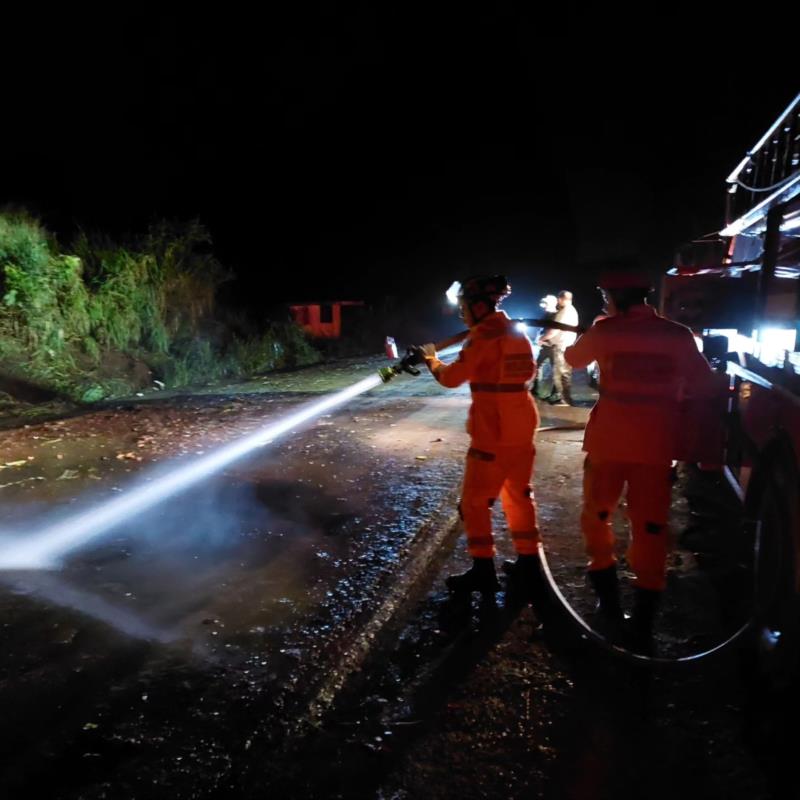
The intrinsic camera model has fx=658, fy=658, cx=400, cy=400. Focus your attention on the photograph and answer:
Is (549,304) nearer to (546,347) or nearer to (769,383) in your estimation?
(546,347)

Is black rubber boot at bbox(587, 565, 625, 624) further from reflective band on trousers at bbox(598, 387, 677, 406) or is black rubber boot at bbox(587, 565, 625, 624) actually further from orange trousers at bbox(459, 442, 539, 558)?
reflective band on trousers at bbox(598, 387, 677, 406)

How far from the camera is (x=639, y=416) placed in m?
3.29

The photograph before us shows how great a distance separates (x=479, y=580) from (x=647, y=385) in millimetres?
1482

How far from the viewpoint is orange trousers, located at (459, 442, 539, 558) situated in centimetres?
371

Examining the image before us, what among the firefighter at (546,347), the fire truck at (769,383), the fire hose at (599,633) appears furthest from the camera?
the firefighter at (546,347)

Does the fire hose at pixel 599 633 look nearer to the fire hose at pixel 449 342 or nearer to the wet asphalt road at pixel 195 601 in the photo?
the fire hose at pixel 449 342

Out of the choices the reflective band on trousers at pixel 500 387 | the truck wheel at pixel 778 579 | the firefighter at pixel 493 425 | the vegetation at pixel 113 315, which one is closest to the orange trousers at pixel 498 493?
the firefighter at pixel 493 425

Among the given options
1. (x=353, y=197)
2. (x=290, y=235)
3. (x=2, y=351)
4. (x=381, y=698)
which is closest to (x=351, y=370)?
(x=2, y=351)

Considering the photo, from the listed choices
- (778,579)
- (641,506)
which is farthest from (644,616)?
(778,579)

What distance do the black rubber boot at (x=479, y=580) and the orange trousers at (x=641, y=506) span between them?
0.69m

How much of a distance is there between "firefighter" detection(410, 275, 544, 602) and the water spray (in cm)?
286

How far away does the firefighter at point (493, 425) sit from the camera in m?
Answer: 3.65

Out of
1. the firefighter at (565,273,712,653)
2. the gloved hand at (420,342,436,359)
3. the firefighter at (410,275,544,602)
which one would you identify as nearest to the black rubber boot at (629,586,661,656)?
the firefighter at (565,273,712,653)

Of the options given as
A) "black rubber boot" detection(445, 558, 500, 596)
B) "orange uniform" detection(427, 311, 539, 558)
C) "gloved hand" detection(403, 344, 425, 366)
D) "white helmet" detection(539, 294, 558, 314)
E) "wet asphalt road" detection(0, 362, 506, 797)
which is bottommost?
"wet asphalt road" detection(0, 362, 506, 797)
